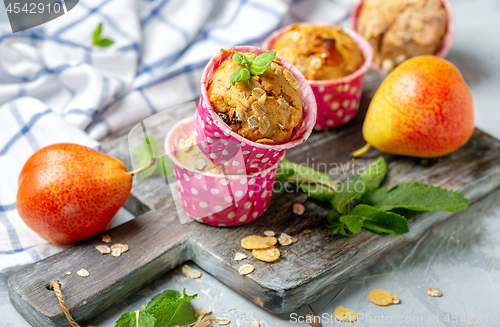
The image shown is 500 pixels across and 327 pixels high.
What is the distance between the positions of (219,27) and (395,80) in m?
0.95

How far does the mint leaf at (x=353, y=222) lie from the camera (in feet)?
3.94

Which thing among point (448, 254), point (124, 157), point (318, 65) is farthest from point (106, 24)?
point (448, 254)

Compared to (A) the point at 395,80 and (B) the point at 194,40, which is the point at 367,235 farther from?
(B) the point at 194,40

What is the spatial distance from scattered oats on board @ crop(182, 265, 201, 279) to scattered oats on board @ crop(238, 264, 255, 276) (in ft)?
0.55

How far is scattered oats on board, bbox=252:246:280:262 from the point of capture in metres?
1.18

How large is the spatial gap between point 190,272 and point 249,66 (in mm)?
578

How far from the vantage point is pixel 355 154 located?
1.56m

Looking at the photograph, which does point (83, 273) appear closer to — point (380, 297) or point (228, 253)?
point (228, 253)

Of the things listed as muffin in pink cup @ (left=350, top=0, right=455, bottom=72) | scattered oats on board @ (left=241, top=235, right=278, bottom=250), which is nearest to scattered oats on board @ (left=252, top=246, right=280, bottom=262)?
scattered oats on board @ (left=241, top=235, right=278, bottom=250)

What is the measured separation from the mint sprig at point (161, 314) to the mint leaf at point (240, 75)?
518 mm

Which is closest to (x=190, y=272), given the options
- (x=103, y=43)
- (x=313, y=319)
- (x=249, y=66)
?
(x=313, y=319)

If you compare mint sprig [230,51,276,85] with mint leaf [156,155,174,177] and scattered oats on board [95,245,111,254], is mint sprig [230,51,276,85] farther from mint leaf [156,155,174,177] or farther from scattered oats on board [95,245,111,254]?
scattered oats on board [95,245,111,254]

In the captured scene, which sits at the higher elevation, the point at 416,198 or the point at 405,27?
the point at 405,27

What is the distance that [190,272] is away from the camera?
4.16 feet
